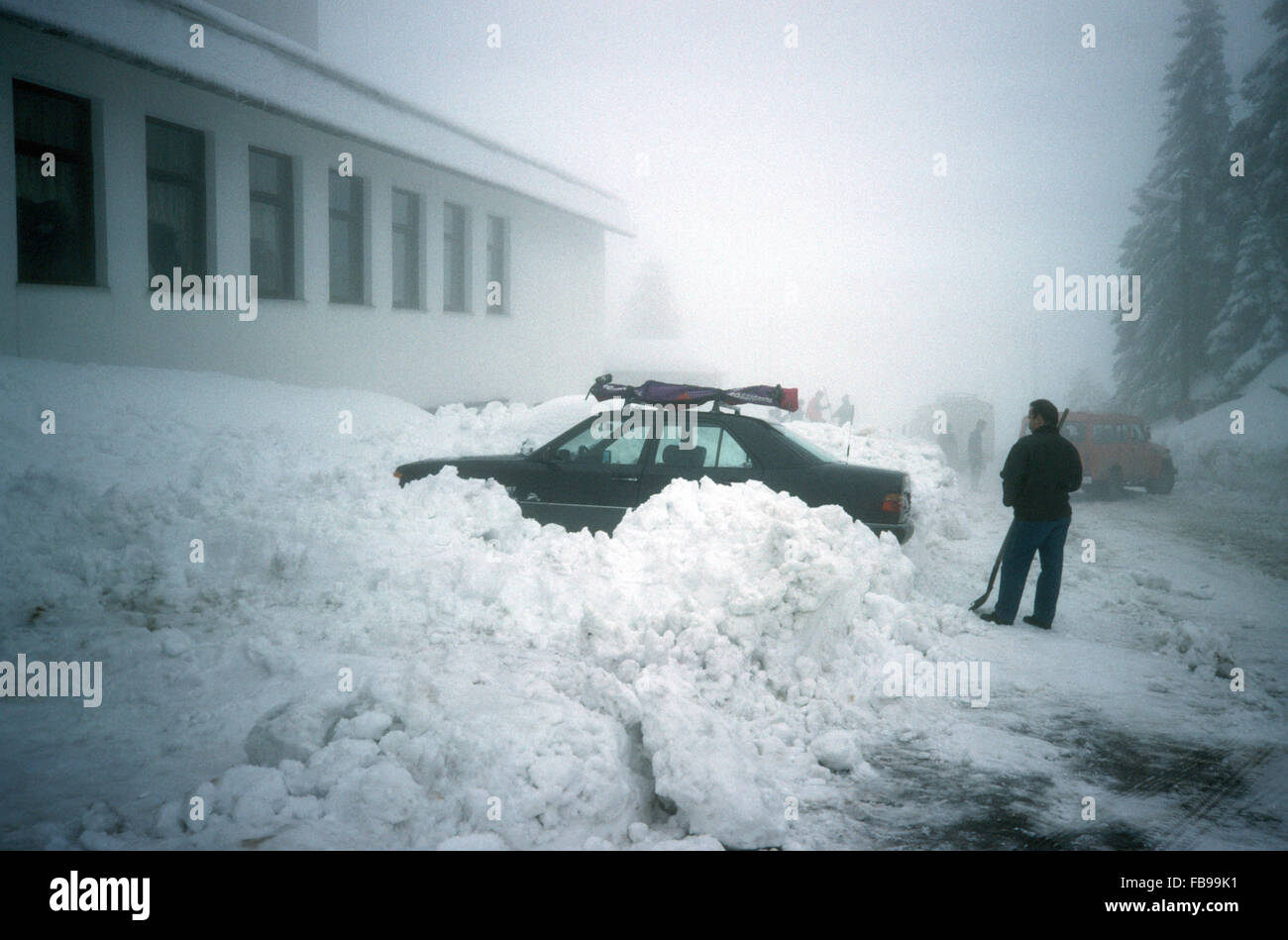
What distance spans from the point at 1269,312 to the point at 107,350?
3130 cm

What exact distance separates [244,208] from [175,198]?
38.7 inches

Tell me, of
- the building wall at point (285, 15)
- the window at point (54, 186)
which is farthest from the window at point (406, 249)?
the building wall at point (285, 15)

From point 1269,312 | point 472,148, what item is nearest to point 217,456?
point 472,148

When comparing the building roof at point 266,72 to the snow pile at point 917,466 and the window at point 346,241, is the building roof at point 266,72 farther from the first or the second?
the snow pile at point 917,466

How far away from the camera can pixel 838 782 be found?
413 cm

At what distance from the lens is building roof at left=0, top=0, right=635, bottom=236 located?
978 cm

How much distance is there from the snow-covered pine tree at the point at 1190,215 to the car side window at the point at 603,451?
27336mm

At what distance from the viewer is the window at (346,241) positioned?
1518 cm

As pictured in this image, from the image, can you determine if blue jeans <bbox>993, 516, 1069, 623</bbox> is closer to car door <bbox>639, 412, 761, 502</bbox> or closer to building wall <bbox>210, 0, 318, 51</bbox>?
car door <bbox>639, 412, 761, 502</bbox>

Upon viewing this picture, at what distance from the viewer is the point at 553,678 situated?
189 inches

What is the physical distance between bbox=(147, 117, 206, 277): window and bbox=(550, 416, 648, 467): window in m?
7.65

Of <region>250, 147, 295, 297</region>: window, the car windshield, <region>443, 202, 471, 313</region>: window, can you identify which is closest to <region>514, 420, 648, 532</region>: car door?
the car windshield

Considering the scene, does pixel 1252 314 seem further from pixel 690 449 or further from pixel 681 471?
pixel 681 471
